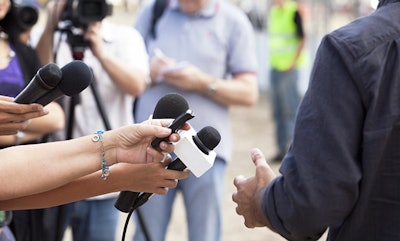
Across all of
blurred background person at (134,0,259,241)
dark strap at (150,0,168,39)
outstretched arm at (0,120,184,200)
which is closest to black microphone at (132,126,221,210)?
outstretched arm at (0,120,184,200)

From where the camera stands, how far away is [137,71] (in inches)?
154

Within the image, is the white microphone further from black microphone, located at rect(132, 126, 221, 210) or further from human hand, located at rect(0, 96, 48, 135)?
human hand, located at rect(0, 96, 48, 135)

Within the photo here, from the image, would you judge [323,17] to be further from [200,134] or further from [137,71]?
[200,134]

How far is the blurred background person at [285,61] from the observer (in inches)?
344

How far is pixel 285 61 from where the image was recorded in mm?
8992

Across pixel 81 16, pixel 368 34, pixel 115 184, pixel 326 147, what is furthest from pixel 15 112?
pixel 81 16

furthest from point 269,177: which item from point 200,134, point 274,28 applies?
point 274,28

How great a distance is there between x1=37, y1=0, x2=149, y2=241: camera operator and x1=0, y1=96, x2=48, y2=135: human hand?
130 centimetres

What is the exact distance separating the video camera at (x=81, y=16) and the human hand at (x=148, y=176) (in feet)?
4.95

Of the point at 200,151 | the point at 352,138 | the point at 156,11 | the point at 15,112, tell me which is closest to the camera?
the point at 352,138

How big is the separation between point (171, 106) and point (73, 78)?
0.93 feet

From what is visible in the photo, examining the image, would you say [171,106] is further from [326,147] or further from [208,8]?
[208,8]

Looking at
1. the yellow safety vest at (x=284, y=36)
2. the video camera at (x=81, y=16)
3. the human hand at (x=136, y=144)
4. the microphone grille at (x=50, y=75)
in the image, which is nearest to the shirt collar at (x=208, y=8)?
the video camera at (x=81, y=16)

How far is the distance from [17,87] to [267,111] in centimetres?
950
